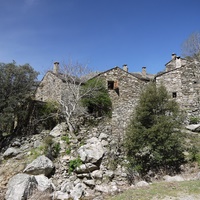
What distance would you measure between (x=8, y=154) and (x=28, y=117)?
383cm

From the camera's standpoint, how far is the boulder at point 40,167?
35.9 feet

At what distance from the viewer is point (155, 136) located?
11547 mm

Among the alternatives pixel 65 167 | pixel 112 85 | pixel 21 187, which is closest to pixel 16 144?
pixel 65 167

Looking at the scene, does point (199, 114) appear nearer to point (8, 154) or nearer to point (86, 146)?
point (86, 146)

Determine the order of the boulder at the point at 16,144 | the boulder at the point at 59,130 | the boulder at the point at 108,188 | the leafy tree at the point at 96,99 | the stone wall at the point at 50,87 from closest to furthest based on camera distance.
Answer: the boulder at the point at 108,188, the boulder at the point at 16,144, the boulder at the point at 59,130, the leafy tree at the point at 96,99, the stone wall at the point at 50,87

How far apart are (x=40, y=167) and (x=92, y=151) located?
329 centimetres

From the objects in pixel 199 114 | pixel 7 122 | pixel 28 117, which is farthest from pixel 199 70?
pixel 7 122

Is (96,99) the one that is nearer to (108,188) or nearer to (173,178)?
(108,188)

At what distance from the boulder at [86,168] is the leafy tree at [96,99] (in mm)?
7609

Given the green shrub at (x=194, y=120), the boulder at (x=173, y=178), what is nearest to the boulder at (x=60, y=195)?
the boulder at (x=173, y=178)

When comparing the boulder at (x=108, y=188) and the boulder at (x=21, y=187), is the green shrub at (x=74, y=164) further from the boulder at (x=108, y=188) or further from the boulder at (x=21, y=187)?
the boulder at (x=21, y=187)

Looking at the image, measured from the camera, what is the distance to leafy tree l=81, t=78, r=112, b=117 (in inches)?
741

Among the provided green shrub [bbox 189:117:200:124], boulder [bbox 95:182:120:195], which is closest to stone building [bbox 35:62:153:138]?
green shrub [bbox 189:117:200:124]

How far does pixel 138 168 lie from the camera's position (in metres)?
11.3
